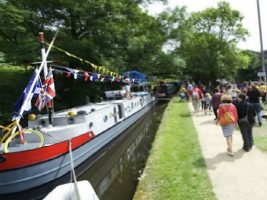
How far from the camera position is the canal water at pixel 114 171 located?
9.82 m

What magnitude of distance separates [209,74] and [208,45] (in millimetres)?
4431

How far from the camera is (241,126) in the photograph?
10.5 metres

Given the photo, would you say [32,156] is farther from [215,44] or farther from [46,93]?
[215,44]

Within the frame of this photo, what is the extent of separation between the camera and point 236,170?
8.70 m

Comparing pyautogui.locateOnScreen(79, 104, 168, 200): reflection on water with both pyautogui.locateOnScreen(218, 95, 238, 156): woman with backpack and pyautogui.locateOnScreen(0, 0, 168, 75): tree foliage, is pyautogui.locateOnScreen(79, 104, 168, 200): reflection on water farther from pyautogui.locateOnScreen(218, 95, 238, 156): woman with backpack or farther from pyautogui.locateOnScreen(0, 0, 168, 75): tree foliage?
pyautogui.locateOnScreen(0, 0, 168, 75): tree foliage

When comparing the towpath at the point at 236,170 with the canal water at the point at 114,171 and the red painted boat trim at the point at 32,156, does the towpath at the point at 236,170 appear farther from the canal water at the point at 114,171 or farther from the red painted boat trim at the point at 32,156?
the red painted boat trim at the point at 32,156

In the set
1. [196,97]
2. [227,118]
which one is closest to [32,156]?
[227,118]

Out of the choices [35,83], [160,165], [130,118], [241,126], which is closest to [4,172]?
[35,83]

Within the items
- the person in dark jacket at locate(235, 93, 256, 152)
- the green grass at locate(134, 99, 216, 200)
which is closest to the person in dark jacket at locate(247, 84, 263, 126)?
the green grass at locate(134, 99, 216, 200)

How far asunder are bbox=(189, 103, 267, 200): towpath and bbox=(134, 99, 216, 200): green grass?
24 cm

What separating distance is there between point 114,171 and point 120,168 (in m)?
0.41

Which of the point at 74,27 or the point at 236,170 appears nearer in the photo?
the point at 236,170

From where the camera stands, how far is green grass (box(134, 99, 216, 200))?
24.5 feet

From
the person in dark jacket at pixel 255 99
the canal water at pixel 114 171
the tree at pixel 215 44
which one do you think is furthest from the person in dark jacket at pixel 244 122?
the tree at pixel 215 44
